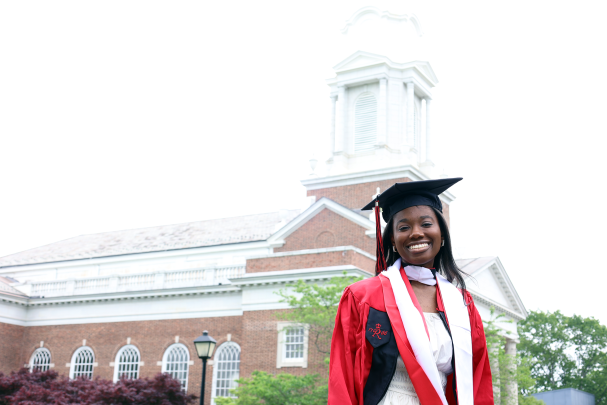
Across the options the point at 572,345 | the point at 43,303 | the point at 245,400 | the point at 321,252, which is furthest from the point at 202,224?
the point at 572,345

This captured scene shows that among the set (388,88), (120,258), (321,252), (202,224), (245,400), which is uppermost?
(388,88)

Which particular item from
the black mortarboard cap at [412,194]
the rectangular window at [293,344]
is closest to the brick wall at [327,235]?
the rectangular window at [293,344]

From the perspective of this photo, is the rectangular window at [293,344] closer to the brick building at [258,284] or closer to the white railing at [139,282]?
the brick building at [258,284]

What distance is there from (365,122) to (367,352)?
30083 millimetres

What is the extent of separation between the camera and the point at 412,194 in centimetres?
414

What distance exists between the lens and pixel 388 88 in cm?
3325

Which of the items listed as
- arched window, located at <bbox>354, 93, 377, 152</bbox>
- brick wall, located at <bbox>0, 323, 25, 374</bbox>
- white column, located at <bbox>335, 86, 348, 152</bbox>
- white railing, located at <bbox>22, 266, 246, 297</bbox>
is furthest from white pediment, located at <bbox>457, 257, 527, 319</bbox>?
brick wall, located at <bbox>0, 323, 25, 374</bbox>

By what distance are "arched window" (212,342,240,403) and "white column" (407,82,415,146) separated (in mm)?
12465

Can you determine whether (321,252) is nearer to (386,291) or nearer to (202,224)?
(202,224)

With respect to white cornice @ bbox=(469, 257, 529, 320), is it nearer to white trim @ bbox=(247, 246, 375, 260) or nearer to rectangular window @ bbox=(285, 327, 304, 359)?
white trim @ bbox=(247, 246, 375, 260)

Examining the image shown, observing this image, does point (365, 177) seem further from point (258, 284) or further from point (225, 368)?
point (225, 368)

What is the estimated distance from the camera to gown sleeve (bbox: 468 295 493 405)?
3.86 meters

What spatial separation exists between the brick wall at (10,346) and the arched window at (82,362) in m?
3.38

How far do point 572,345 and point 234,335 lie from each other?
31.7 m
